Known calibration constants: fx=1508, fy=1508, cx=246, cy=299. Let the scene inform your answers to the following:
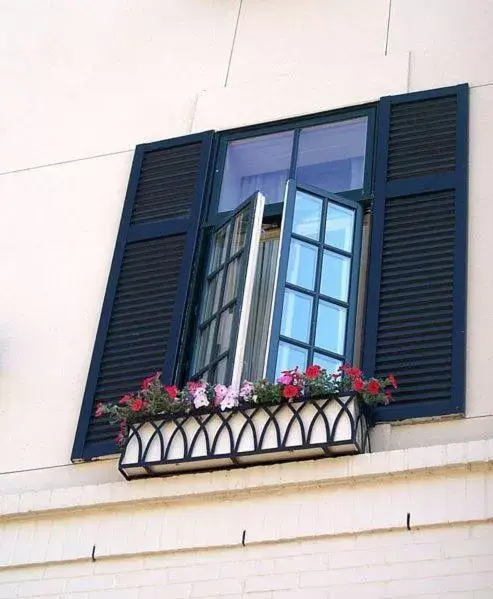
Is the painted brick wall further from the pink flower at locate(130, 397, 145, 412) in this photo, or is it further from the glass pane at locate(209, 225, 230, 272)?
the glass pane at locate(209, 225, 230, 272)

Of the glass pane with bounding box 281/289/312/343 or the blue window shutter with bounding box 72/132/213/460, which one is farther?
the blue window shutter with bounding box 72/132/213/460

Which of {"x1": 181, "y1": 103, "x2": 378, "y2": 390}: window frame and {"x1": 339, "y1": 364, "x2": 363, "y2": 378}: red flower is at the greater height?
{"x1": 181, "y1": 103, "x2": 378, "y2": 390}: window frame

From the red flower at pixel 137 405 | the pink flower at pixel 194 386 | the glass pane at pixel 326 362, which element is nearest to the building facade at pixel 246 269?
the glass pane at pixel 326 362

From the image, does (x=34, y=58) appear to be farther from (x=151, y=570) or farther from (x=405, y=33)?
(x=151, y=570)

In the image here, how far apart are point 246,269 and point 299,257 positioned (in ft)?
1.13

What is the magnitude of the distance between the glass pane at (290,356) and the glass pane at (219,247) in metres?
0.90

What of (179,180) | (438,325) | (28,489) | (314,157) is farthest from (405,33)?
(28,489)

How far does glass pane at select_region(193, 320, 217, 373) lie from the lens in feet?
27.9

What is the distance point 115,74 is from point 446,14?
7.69ft

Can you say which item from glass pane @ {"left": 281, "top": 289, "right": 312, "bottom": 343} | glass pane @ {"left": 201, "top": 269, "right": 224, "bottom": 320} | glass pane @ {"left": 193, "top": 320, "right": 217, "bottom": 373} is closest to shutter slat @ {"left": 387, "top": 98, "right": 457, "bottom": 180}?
glass pane @ {"left": 281, "top": 289, "right": 312, "bottom": 343}

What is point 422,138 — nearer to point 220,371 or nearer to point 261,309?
point 261,309

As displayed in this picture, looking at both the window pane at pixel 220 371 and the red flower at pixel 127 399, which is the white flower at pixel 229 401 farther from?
the red flower at pixel 127 399

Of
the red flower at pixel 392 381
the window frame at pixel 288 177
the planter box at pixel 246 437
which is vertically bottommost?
the planter box at pixel 246 437

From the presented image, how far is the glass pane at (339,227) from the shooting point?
877cm
